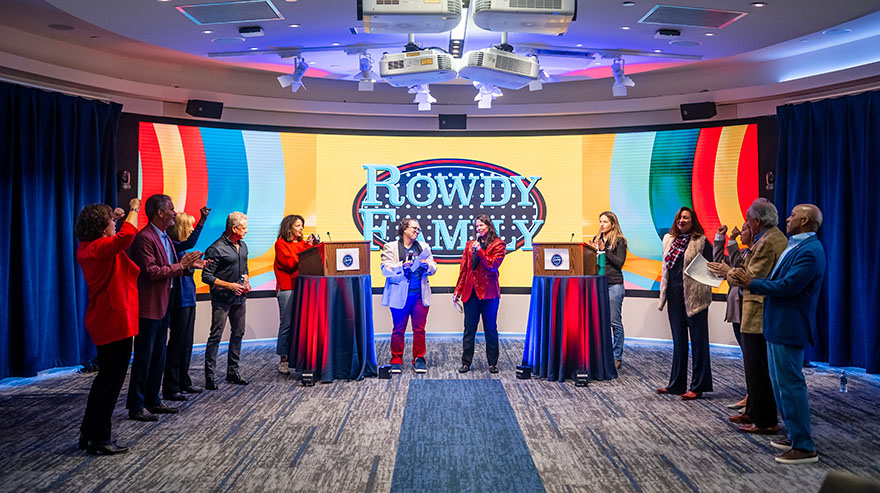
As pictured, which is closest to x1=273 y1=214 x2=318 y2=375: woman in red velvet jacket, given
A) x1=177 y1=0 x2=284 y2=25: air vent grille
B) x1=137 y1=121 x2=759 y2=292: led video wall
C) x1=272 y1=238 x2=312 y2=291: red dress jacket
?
x1=272 y1=238 x2=312 y2=291: red dress jacket

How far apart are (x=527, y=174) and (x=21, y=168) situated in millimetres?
6054

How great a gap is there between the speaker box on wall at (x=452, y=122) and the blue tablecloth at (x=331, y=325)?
3.51 m

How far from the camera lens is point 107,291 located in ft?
13.0

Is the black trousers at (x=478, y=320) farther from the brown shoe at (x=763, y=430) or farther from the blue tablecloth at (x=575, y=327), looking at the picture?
the brown shoe at (x=763, y=430)

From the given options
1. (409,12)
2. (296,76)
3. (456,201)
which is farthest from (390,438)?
(456,201)

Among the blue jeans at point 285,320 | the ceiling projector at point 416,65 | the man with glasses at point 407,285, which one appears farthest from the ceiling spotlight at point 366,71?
the blue jeans at point 285,320

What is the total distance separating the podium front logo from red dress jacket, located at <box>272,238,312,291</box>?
2556 millimetres

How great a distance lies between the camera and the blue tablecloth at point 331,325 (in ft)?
19.9

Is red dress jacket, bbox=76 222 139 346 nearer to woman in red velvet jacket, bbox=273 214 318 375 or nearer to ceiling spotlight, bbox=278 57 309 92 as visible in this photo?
woman in red velvet jacket, bbox=273 214 318 375

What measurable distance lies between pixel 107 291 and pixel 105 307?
0.34 feet

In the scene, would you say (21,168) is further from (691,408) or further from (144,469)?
(691,408)

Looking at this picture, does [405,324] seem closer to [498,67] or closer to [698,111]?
[498,67]

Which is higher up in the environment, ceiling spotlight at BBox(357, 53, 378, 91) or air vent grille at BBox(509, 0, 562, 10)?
ceiling spotlight at BBox(357, 53, 378, 91)

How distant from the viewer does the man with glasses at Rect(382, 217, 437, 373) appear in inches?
256
